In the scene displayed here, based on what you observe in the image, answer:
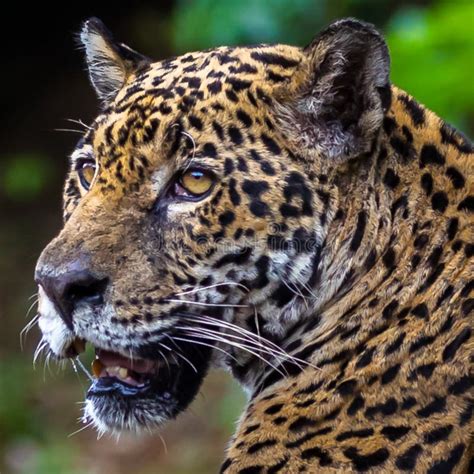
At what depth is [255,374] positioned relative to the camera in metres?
5.42

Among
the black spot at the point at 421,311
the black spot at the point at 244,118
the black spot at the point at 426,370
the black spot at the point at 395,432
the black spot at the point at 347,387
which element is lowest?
the black spot at the point at 395,432

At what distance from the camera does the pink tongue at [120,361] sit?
17.1 feet

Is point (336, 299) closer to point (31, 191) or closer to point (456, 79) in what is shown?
point (456, 79)

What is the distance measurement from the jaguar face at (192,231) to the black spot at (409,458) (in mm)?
867

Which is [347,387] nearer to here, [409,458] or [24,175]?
[409,458]

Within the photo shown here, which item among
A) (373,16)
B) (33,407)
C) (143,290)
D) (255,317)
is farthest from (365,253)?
(373,16)

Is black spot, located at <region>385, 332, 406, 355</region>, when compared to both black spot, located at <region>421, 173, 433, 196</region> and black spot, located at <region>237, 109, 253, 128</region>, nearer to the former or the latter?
black spot, located at <region>421, 173, 433, 196</region>

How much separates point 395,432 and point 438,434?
17 cm

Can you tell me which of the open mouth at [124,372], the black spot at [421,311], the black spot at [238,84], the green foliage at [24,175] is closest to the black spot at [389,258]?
the black spot at [421,311]

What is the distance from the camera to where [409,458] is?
4527 mm

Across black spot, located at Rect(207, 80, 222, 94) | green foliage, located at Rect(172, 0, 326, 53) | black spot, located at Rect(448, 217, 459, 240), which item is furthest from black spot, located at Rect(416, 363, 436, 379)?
green foliage, located at Rect(172, 0, 326, 53)

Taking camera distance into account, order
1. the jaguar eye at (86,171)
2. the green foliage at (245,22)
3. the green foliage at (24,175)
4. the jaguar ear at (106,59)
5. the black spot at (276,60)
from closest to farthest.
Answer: the black spot at (276,60) → the jaguar eye at (86,171) → the jaguar ear at (106,59) → the green foliage at (245,22) → the green foliage at (24,175)

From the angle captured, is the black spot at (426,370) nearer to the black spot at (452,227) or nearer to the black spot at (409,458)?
the black spot at (409,458)

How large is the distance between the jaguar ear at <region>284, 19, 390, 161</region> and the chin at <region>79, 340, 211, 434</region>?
1126mm
